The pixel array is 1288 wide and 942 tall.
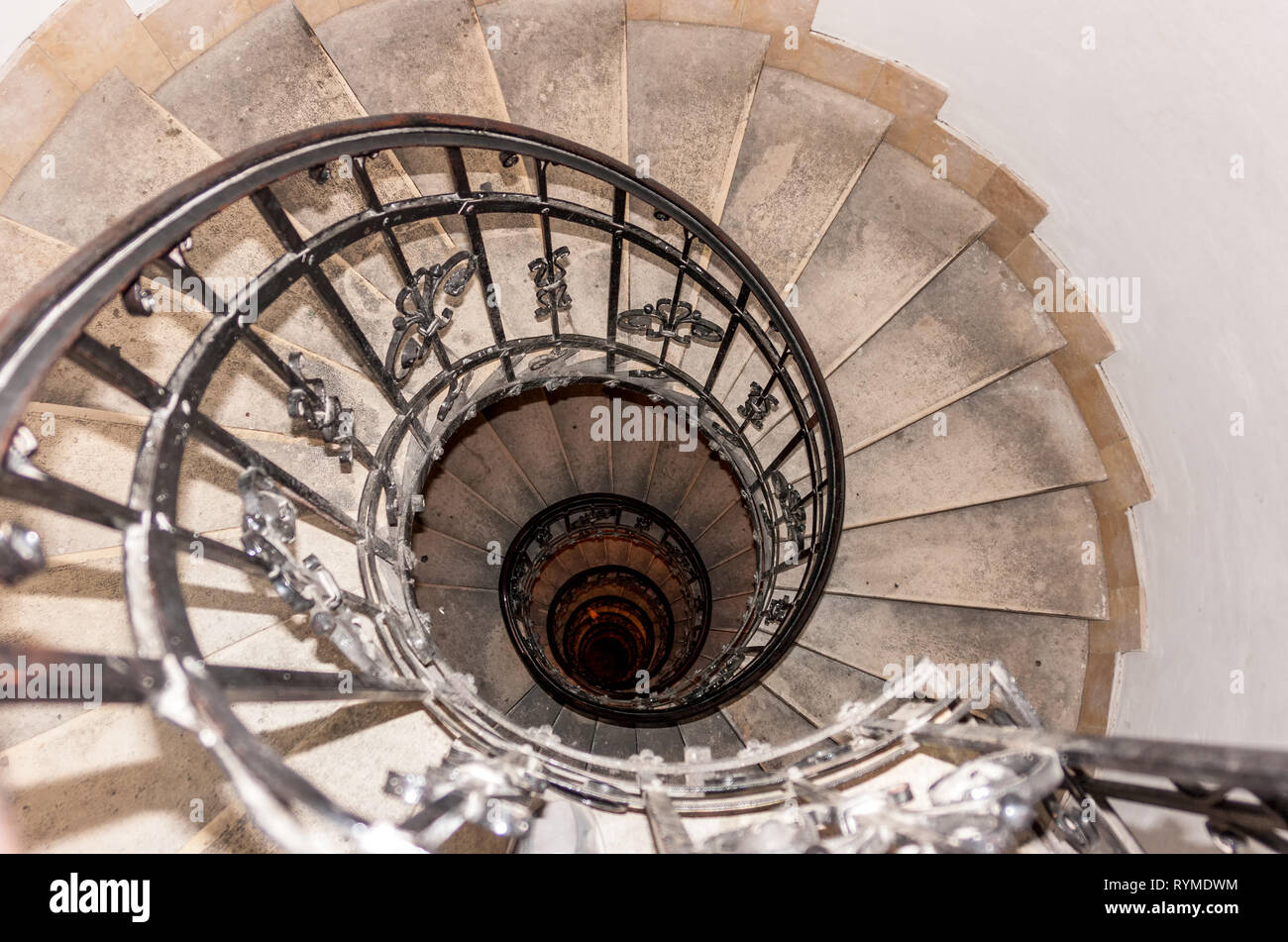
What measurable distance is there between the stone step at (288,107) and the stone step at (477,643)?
10.2 ft

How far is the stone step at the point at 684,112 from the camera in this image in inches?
165

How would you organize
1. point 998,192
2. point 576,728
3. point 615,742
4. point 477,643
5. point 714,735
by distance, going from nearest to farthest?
point 998,192
point 714,735
point 615,742
point 576,728
point 477,643

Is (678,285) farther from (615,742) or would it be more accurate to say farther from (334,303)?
(615,742)

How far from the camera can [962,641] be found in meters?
4.57

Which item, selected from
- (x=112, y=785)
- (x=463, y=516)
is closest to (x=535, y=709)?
(x=463, y=516)

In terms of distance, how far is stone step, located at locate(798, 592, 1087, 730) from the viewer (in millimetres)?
4566

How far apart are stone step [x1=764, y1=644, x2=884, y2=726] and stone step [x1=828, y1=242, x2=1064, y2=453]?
138 cm

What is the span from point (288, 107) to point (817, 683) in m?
4.29

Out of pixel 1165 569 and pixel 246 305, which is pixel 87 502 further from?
pixel 1165 569

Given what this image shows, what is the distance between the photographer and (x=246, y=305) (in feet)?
7.07

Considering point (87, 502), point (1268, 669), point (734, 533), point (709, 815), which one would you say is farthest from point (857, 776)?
point (734, 533)

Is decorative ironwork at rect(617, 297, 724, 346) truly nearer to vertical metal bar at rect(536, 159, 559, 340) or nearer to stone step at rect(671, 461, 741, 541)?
vertical metal bar at rect(536, 159, 559, 340)

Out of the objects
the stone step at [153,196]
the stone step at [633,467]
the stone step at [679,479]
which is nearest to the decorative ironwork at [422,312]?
the stone step at [153,196]

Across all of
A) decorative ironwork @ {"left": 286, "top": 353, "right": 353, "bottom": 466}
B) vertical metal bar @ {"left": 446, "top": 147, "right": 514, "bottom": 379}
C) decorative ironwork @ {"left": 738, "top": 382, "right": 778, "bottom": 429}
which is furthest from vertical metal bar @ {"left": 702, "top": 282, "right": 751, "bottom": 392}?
decorative ironwork @ {"left": 286, "top": 353, "right": 353, "bottom": 466}
